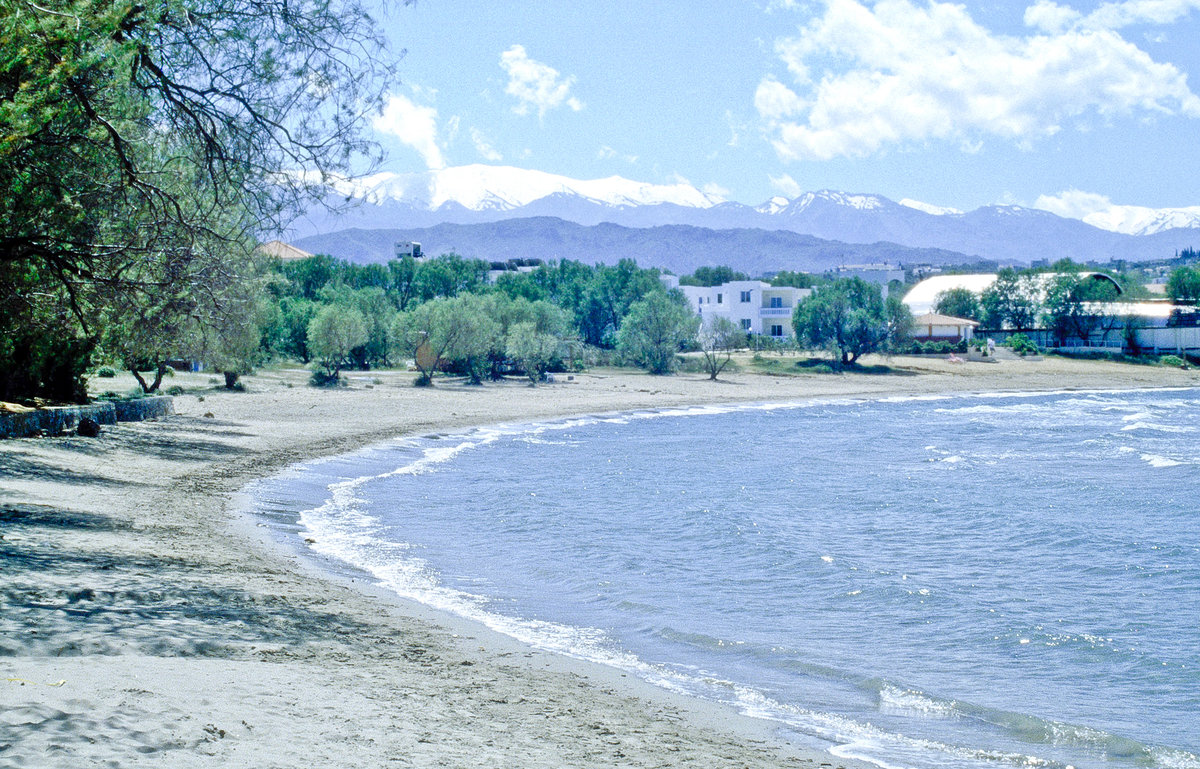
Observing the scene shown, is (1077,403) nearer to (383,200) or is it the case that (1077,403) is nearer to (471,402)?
(471,402)

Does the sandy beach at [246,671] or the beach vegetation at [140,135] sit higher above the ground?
the beach vegetation at [140,135]

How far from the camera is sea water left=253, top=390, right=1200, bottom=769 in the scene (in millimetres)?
9391

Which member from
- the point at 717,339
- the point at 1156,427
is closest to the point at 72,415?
the point at 1156,427

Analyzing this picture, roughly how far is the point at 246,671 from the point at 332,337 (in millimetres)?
44701

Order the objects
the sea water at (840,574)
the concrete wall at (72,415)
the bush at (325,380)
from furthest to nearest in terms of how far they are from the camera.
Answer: the bush at (325,380) < the concrete wall at (72,415) < the sea water at (840,574)

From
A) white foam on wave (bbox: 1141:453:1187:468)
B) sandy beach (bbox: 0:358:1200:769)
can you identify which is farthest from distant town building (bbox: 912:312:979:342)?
sandy beach (bbox: 0:358:1200:769)

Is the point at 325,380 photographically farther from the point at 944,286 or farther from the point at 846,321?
the point at 944,286

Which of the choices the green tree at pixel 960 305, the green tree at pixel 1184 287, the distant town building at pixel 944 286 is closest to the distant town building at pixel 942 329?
the green tree at pixel 960 305

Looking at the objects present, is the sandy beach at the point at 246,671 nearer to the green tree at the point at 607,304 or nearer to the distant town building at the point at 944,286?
the green tree at the point at 607,304

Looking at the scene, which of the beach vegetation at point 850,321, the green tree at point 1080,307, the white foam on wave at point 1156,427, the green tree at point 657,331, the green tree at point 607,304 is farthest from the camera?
the green tree at point 607,304

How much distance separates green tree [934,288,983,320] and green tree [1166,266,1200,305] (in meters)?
18.5

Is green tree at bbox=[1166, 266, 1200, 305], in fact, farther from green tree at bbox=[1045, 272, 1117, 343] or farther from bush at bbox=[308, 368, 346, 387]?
bush at bbox=[308, 368, 346, 387]

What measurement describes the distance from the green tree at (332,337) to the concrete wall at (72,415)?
67.7 ft

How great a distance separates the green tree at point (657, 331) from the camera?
74.5 metres
